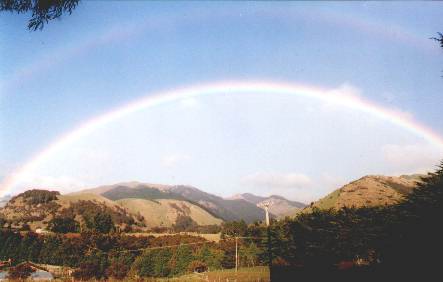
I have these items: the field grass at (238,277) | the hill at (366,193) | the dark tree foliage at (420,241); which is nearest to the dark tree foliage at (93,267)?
the field grass at (238,277)

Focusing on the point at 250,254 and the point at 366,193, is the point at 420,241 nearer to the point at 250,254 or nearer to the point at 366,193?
the point at 250,254

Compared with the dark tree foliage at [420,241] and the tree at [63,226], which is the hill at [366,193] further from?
the dark tree foliage at [420,241]

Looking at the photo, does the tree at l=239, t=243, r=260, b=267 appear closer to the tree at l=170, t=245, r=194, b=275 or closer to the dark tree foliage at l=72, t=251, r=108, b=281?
the tree at l=170, t=245, r=194, b=275

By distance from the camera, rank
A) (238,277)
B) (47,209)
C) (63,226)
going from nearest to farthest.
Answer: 1. (238,277)
2. (63,226)
3. (47,209)

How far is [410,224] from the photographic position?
113ft

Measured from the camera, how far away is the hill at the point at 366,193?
13740cm

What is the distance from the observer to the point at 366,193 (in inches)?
5768

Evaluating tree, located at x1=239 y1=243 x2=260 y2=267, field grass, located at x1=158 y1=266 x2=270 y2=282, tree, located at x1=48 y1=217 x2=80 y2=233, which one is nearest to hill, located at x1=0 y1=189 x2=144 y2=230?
tree, located at x1=48 y1=217 x2=80 y2=233

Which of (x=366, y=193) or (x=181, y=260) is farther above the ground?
(x=366, y=193)

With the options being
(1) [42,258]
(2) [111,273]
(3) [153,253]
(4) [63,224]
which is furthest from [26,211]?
(2) [111,273]

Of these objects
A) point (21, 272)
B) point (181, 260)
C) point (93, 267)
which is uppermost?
point (21, 272)

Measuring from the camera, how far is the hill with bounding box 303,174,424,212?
451ft

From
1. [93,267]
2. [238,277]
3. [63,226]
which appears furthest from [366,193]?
[63,226]

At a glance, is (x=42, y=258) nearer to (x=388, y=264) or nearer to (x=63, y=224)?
(x=63, y=224)
